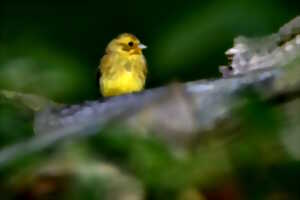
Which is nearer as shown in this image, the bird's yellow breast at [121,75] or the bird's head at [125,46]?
the bird's yellow breast at [121,75]

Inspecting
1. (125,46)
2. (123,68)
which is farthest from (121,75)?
(125,46)

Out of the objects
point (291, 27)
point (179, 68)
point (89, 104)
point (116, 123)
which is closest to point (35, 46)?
point (179, 68)

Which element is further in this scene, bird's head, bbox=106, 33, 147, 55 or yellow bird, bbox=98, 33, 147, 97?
bird's head, bbox=106, 33, 147, 55

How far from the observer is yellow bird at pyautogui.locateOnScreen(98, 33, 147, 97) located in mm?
5164

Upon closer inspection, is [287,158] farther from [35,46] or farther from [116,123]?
[35,46]

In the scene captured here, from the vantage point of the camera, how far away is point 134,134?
28.4 inches

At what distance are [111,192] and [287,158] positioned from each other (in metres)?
0.18

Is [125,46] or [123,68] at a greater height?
[125,46]

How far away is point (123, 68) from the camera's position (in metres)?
5.34

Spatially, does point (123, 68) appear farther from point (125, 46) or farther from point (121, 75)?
point (125, 46)

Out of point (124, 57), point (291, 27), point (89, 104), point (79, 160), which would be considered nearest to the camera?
point (79, 160)

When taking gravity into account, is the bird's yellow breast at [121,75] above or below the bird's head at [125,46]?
below

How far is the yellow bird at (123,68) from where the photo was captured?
5.16 metres

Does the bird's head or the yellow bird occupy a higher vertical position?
the bird's head
